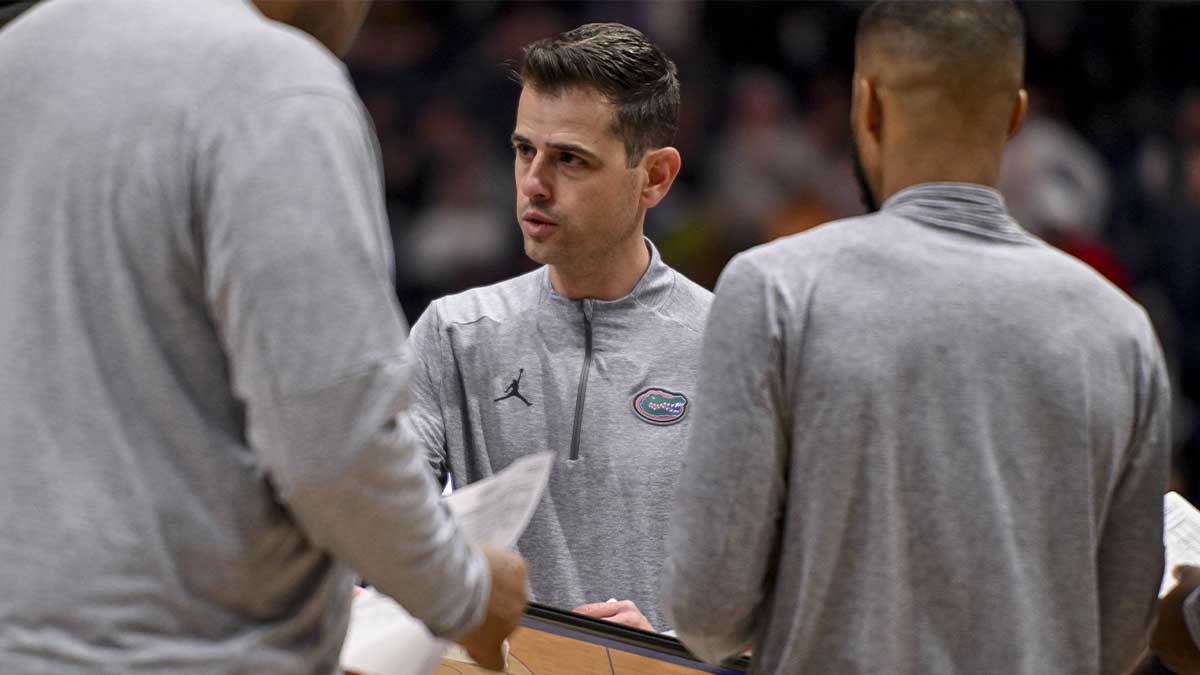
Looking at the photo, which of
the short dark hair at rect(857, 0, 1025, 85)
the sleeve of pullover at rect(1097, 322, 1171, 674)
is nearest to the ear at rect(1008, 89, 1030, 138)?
the short dark hair at rect(857, 0, 1025, 85)

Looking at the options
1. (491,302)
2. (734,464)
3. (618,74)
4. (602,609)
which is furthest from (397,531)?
(618,74)

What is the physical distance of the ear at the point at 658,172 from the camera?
260cm

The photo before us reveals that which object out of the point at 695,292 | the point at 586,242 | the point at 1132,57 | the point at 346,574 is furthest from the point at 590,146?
the point at 1132,57

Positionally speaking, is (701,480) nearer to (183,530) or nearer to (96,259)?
(183,530)

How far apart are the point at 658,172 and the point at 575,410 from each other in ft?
1.82

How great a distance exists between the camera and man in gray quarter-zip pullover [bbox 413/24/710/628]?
2281 millimetres

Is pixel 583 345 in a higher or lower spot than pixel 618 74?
lower

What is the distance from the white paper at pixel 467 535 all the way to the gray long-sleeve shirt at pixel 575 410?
0.77 meters

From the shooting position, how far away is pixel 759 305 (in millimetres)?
1380

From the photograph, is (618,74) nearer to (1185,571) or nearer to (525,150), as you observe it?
(525,150)

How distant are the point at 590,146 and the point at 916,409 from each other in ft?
4.06

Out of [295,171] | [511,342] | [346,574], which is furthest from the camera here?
[511,342]

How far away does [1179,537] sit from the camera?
173 centimetres

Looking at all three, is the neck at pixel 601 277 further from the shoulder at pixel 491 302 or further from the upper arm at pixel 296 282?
the upper arm at pixel 296 282
